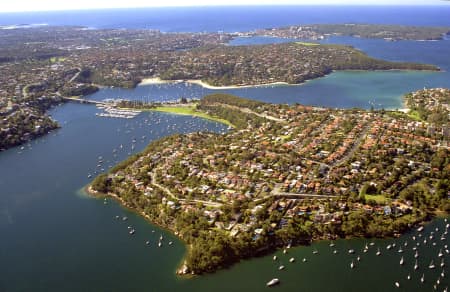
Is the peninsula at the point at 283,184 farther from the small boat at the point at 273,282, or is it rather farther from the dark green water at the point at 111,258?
the small boat at the point at 273,282

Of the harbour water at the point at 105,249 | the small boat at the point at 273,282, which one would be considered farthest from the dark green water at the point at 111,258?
the small boat at the point at 273,282

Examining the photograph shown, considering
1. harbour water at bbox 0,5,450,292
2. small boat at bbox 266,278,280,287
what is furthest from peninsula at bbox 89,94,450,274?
small boat at bbox 266,278,280,287

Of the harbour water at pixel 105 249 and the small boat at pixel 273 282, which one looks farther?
the harbour water at pixel 105 249

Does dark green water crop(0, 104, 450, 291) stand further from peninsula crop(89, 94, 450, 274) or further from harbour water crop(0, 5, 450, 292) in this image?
peninsula crop(89, 94, 450, 274)

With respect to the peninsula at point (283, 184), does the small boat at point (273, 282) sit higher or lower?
lower

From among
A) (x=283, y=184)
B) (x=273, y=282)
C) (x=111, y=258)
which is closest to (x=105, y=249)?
(x=111, y=258)

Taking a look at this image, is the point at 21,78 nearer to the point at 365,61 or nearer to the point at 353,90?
the point at 353,90

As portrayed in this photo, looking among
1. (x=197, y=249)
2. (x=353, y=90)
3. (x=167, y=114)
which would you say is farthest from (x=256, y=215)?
(x=353, y=90)

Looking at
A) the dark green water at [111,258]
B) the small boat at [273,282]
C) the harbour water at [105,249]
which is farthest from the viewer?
the harbour water at [105,249]

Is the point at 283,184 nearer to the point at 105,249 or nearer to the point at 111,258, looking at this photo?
the point at 111,258

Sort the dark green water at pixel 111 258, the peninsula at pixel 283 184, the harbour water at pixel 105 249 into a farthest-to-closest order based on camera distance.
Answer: the peninsula at pixel 283 184, the harbour water at pixel 105 249, the dark green water at pixel 111 258
